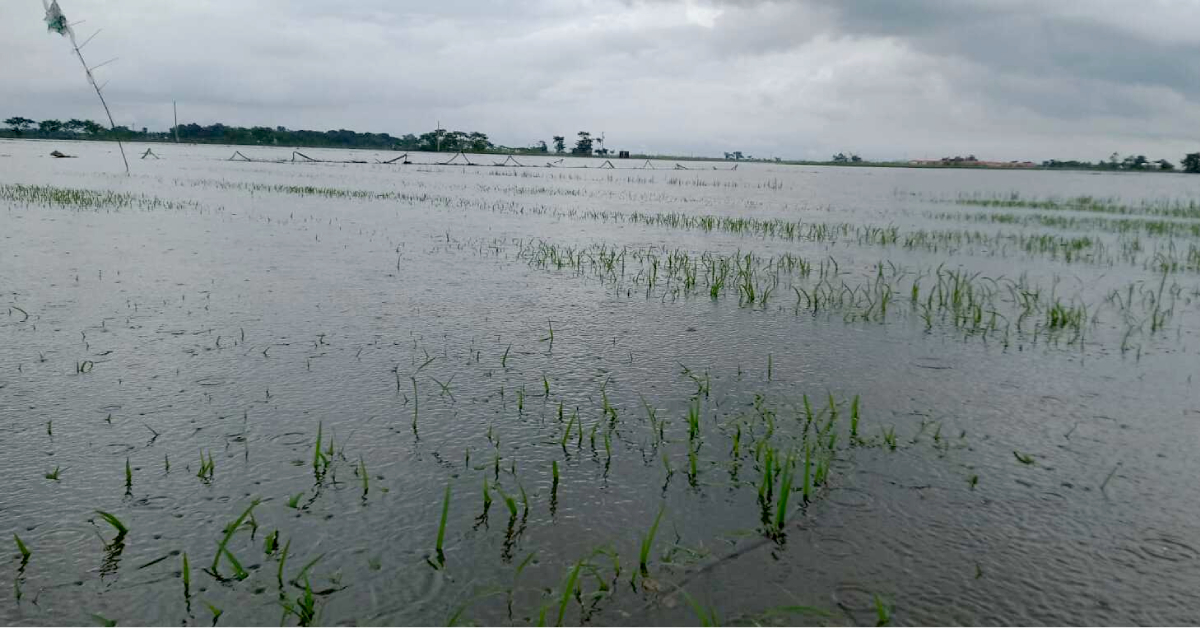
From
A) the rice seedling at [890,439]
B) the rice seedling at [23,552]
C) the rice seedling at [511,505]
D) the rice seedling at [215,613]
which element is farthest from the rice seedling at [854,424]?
the rice seedling at [23,552]

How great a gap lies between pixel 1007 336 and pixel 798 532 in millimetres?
5802

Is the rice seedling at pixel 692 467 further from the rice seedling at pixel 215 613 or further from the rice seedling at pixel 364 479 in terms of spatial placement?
the rice seedling at pixel 215 613

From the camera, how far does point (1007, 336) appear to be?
28.0ft

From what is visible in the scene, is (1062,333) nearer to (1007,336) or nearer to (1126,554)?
(1007,336)

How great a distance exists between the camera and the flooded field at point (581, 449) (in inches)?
140

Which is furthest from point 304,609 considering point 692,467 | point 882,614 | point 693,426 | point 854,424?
point 854,424

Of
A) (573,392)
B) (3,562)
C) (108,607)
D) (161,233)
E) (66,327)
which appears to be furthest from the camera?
(161,233)

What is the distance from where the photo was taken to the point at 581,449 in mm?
5137

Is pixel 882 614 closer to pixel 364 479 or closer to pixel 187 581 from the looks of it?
pixel 364 479

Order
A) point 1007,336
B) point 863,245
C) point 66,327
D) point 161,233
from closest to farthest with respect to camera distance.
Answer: point 66,327, point 1007,336, point 161,233, point 863,245

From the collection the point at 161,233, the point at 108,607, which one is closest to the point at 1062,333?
the point at 108,607

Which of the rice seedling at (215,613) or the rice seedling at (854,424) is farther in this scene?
the rice seedling at (854,424)

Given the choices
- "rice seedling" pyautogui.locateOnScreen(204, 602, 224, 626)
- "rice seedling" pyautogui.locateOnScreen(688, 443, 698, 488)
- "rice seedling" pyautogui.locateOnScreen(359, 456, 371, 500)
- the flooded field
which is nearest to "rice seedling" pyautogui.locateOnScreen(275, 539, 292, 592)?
the flooded field

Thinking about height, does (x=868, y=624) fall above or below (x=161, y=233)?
below
